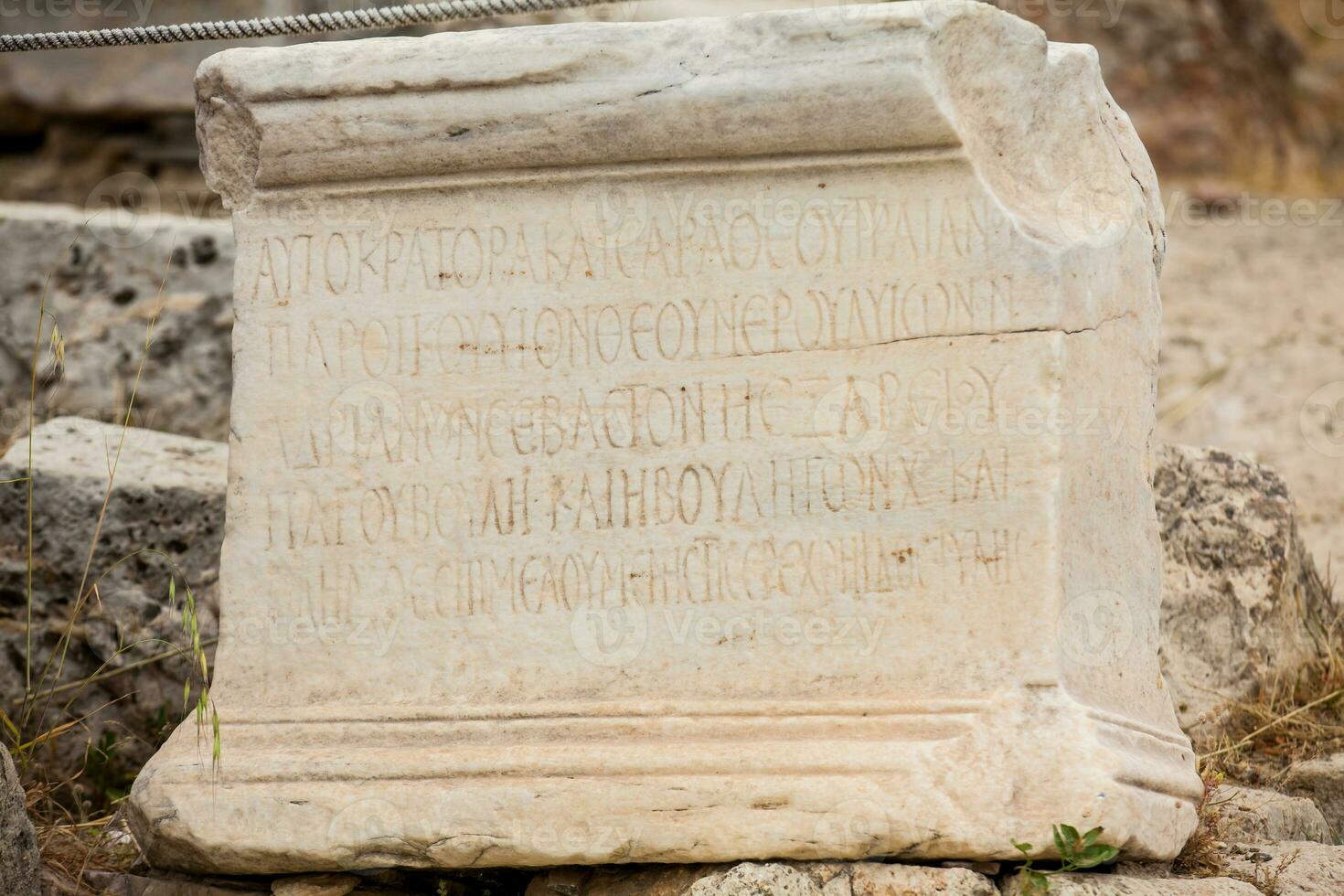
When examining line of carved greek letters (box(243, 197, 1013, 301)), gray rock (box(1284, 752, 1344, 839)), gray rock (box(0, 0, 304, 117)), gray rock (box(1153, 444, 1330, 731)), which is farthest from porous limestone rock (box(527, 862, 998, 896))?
gray rock (box(0, 0, 304, 117))

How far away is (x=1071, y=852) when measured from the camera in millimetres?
2812

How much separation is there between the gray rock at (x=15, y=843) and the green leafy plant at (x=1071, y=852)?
1.89m

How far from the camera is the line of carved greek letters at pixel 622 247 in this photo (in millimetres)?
3164

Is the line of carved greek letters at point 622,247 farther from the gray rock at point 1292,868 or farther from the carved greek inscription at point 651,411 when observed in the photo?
the gray rock at point 1292,868

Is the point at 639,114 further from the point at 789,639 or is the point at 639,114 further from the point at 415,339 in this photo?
the point at 789,639

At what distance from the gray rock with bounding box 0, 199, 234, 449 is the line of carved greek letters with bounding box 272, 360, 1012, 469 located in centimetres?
230

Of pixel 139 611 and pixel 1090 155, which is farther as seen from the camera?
pixel 139 611

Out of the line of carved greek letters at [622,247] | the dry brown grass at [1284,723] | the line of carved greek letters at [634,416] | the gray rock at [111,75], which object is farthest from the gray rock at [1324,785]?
the gray rock at [111,75]

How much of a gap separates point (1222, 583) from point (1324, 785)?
626mm

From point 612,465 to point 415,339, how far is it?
517 millimetres

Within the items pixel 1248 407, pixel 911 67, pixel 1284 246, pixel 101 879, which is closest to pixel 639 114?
pixel 911 67

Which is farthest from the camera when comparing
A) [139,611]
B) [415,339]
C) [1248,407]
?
[1248,407]

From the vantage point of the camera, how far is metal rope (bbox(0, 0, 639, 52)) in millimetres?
3350

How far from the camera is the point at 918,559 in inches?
121
